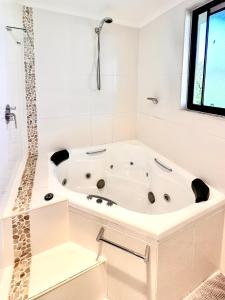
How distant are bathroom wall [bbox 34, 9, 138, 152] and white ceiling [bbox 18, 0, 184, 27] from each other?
69 millimetres

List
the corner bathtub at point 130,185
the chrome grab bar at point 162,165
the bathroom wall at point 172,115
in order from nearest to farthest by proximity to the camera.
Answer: the corner bathtub at point 130,185 → the bathroom wall at point 172,115 → the chrome grab bar at point 162,165

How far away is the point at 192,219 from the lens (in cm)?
134

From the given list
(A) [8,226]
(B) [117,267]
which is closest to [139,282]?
(B) [117,267]

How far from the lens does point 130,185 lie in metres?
2.44

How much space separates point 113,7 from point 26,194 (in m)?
1.96

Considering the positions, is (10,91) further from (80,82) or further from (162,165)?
(162,165)

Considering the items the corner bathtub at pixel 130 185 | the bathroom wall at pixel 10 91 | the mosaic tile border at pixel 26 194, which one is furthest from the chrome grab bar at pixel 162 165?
the bathroom wall at pixel 10 91

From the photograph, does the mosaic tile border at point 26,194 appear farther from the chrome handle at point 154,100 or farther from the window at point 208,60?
the window at point 208,60

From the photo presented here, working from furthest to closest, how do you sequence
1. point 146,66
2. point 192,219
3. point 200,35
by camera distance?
1. point 146,66
2. point 200,35
3. point 192,219

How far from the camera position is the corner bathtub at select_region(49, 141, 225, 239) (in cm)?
136

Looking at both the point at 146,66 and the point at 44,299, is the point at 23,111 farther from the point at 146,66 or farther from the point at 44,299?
the point at 44,299

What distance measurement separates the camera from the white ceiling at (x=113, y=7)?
2.11 metres

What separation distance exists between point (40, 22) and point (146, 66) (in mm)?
1219

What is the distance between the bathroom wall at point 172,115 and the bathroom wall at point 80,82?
20cm
